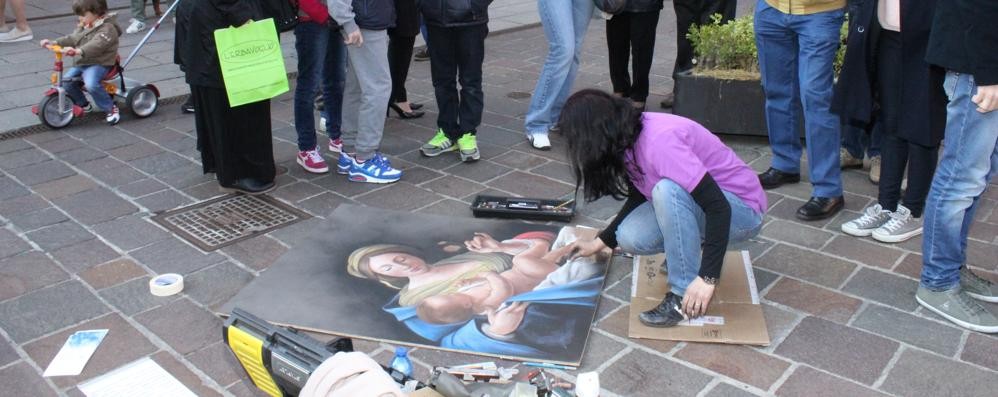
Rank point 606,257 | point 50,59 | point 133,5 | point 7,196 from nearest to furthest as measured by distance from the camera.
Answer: point 606,257
point 7,196
point 50,59
point 133,5

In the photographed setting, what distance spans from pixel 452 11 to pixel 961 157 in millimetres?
2477

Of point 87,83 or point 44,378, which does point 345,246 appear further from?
point 87,83

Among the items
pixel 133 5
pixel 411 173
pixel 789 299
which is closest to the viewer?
pixel 789 299

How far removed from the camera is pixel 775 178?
4387 millimetres

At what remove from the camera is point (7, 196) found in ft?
14.2

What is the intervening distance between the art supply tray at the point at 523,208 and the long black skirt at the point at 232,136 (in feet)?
3.65

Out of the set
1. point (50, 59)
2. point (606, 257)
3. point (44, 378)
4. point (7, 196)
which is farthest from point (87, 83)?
point (606, 257)

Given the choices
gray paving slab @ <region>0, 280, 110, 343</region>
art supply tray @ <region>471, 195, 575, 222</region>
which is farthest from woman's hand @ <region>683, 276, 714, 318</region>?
gray paving slab @ <region>0, 280, 110, 343</region>

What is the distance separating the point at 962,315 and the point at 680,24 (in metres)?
3.06

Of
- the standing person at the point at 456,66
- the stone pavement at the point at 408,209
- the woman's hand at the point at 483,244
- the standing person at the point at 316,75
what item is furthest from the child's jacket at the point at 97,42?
the woman's hand at the point at 483,244

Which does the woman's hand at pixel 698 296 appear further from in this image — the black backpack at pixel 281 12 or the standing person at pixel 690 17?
the standing person at pixel 690 17

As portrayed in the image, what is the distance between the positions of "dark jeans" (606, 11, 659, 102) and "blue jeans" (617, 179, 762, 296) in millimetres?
2475

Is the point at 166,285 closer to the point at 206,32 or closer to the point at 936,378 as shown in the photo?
the point at 206,32

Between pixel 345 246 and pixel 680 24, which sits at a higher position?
pixel 680 24
